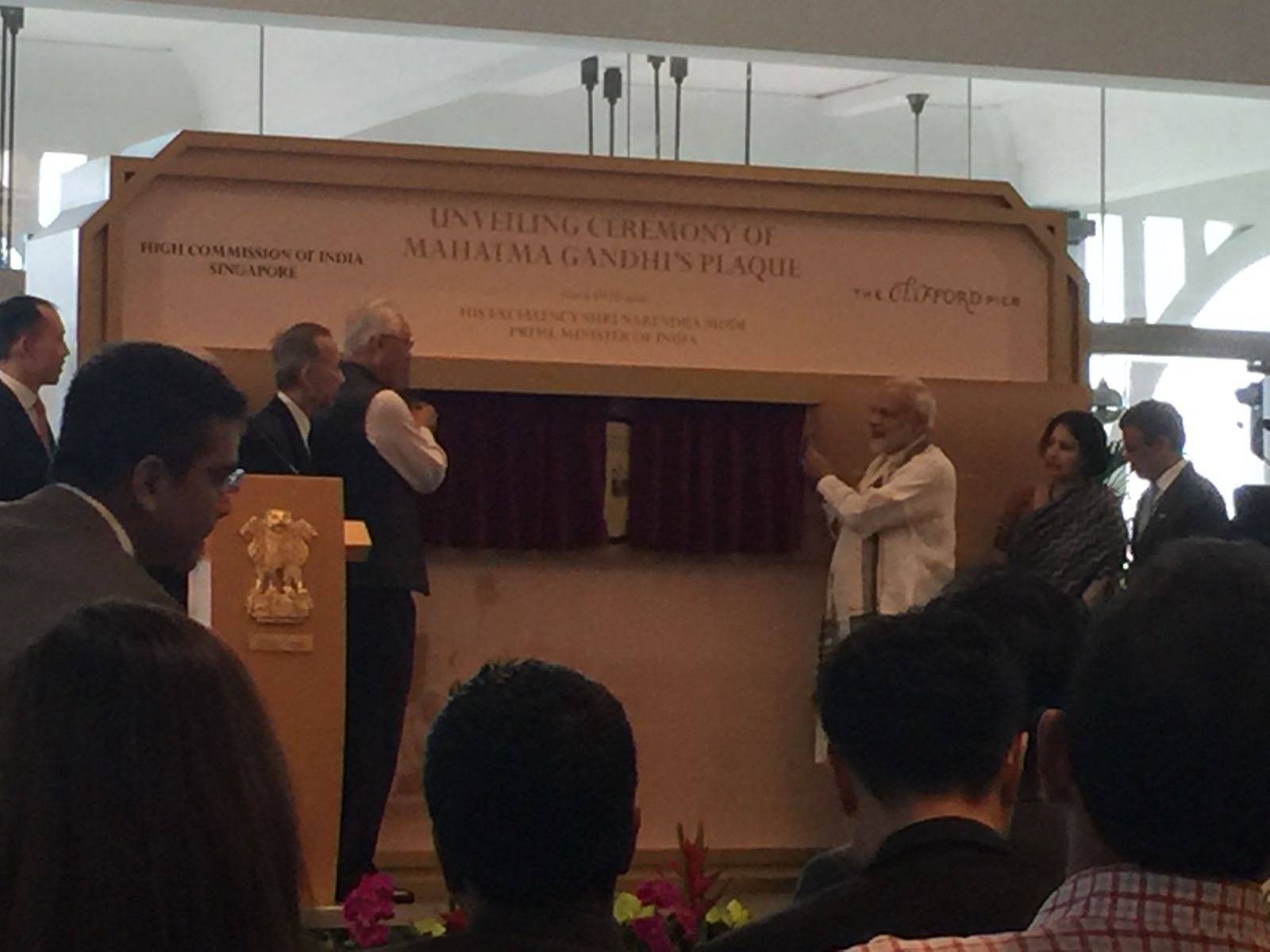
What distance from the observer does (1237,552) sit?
48.8 inches

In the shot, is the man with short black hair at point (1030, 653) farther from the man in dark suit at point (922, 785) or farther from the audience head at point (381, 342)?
the audience head at point (381, 342)

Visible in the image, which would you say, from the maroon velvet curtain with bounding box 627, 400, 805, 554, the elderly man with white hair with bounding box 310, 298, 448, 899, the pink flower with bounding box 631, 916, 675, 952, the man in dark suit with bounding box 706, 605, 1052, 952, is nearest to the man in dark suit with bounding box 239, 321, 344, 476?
the elderly man with white hair with bounding box 310, 298, 448, 899

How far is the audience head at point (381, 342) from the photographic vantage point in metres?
5.32

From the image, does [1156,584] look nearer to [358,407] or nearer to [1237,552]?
[1237,552]

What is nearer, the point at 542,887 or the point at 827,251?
the point at 542,887

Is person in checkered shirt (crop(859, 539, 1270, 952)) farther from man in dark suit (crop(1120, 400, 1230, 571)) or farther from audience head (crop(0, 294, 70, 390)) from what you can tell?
man in dark suit (crop(1120, 400, 1230, 571))

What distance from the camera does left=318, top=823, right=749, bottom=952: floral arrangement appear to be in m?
2.96

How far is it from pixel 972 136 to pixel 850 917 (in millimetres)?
7364

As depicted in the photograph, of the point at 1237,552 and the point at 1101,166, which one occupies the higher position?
the point at 1101,166

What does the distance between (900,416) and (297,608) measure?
6.98 ft

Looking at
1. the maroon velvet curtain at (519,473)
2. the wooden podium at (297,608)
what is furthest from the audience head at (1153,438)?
the wooden podium at (297,608)

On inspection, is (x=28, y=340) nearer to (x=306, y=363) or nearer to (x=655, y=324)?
(x=306, y=363)

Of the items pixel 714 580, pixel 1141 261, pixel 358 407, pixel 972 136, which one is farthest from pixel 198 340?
pixel 1141 261

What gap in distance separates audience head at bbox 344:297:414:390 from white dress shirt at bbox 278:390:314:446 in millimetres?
235
